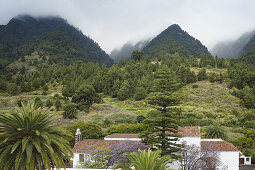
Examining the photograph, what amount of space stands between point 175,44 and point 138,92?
7164 cm

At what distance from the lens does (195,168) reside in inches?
713

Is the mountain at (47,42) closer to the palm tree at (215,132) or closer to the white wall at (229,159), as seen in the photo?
the palm tree at (215,132)

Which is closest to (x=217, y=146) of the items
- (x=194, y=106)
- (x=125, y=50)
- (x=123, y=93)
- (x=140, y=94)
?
(x=194, y=106)

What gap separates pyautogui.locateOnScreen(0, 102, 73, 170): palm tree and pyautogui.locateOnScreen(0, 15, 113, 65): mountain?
Answer: 109 metres

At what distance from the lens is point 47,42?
13150cm

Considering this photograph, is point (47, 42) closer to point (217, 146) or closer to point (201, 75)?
point (201, 75)

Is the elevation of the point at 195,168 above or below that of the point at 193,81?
below

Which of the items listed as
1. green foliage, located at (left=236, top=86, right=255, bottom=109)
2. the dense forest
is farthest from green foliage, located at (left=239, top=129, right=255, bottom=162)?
green foliage, located at (left=236, top=86, right=255, bottom=109)

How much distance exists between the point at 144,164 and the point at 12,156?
15.9 feet

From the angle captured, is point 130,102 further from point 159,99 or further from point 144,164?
point 144,164

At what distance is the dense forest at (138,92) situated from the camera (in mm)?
27750

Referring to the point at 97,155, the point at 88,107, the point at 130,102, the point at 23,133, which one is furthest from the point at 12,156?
the point at 130,102

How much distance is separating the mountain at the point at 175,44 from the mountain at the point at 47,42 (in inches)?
1552

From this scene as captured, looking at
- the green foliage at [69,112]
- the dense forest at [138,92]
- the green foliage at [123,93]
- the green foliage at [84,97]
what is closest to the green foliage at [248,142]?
the dense forest at [138,92]
